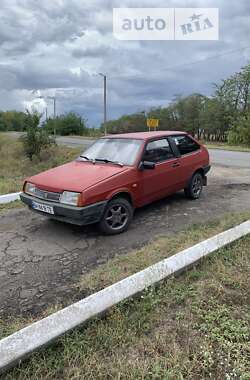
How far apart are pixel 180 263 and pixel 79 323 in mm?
1319

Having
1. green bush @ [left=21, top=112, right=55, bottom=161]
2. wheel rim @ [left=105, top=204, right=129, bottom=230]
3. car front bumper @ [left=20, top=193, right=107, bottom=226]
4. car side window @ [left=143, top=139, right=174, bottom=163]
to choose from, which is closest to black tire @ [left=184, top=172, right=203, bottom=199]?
car side window @ [left=143, top=139, right=174, bottom=163]

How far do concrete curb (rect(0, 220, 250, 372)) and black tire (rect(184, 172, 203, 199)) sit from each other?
250 cm

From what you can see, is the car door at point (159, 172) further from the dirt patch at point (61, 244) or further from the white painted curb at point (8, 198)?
the white painted curb at point (8, 198)

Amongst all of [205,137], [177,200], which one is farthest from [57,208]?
[205,137]

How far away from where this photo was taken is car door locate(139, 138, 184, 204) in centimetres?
491

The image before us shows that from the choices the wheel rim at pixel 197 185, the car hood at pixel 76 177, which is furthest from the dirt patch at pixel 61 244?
the car hood at pixel 76 177

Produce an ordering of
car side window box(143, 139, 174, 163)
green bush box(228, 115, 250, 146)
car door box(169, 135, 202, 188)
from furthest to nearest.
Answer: green bush box(228, 115, 250, 146) → car door box(169, 135, 202, 188) → car side window box(143, 139, 174, 163)

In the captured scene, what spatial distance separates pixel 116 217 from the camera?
4.50m

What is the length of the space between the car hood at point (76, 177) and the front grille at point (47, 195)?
0.06 metres

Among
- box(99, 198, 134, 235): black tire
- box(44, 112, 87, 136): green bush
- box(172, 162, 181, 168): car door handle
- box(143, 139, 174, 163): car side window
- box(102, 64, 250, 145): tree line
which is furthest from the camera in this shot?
box(44, 112, 87, 136): green bush

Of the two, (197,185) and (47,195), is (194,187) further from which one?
(47,195)

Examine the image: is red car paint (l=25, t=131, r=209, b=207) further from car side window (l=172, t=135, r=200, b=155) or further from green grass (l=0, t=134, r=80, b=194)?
green grass (l=0, t=134, r=80, b=194)

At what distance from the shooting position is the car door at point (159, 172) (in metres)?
4.91

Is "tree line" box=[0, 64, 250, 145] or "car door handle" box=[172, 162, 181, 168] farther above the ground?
"tree line" box=[0, 64, 250, 145]
